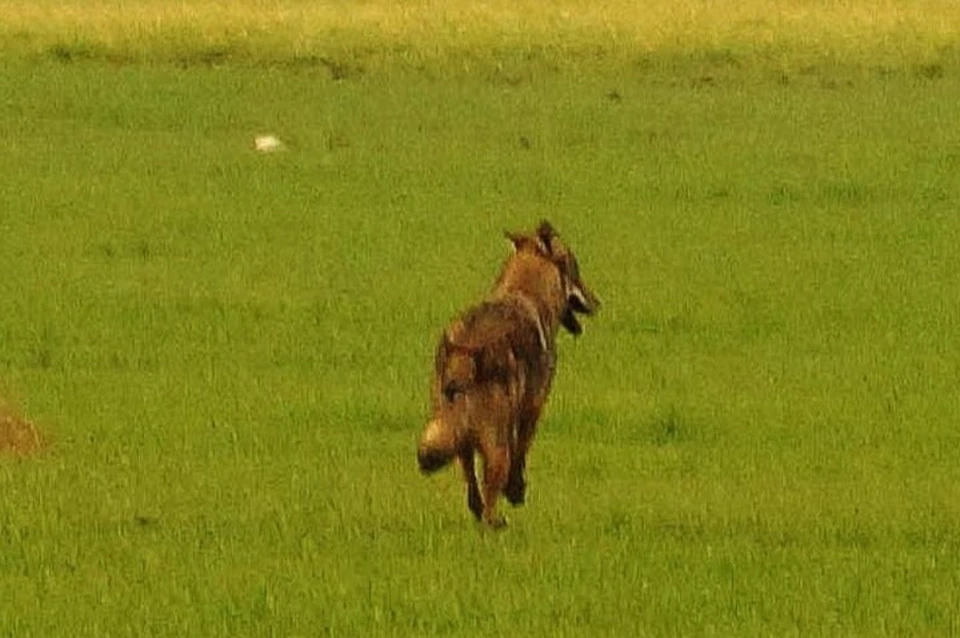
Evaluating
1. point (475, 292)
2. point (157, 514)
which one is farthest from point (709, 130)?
point (157, 514)

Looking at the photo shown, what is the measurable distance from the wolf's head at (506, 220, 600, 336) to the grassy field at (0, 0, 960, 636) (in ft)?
2.16

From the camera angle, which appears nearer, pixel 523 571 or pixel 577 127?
pixel 523 571

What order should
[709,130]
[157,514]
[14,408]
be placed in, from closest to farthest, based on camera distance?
1. [157,514]
2. [14,408]
3. [709,130]

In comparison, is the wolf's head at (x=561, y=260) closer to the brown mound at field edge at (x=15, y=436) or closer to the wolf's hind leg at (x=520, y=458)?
the wolf's hind leg at (x=520, y=458)

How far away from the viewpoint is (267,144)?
24344mm

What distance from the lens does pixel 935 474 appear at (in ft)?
35.9

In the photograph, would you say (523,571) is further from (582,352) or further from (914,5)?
(914,5)

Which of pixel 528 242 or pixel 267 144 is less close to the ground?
pixel 528 242

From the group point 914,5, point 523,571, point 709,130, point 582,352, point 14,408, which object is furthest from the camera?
point 914,5

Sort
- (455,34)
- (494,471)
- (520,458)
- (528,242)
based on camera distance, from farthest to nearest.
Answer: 1. (455,34)
2. (528,242)
3. (520,458)
4. (494,471)

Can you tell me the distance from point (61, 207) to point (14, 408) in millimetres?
8229

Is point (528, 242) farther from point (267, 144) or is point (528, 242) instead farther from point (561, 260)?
point (267, 144)

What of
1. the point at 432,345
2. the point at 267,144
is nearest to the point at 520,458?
the point at 432,345

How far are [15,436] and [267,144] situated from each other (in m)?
13.3
